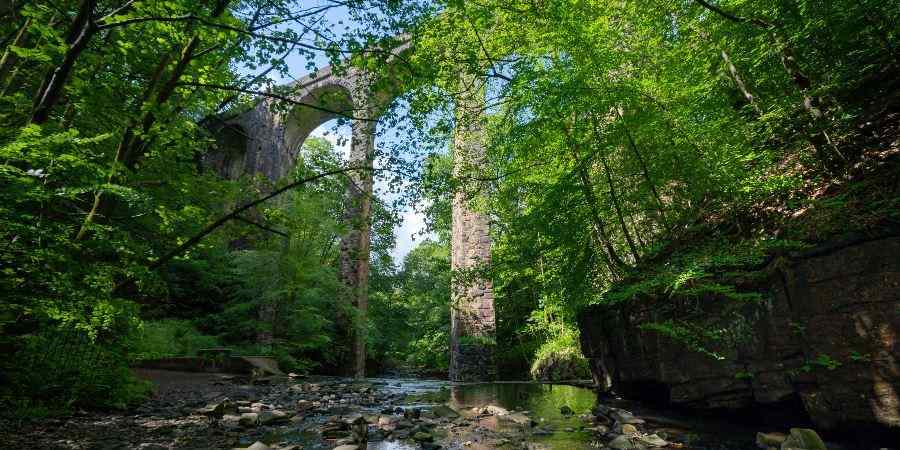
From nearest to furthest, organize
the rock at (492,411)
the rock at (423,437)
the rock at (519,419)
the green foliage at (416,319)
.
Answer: the rock at (423,437) < the rock at (519,419) < the rock at (492,411) < the green foliage at (416,319)

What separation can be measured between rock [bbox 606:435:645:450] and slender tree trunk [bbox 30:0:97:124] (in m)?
4.57

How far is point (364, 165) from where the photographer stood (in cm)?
523

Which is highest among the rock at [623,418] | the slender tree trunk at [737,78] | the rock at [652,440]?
the slender tree trunk at [737,78]

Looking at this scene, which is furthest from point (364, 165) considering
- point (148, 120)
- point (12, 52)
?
point (12, 52)

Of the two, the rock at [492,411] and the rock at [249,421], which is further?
the rock at [492,411]

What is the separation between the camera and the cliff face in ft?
9.46

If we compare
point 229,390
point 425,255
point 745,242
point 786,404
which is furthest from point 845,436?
point 425,255

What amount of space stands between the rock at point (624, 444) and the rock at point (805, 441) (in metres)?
0.92

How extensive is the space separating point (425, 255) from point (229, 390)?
802 inches

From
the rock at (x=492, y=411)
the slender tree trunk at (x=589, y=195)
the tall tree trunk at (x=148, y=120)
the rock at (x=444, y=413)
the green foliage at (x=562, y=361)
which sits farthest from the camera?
the green foliage at (x=562, y=361)

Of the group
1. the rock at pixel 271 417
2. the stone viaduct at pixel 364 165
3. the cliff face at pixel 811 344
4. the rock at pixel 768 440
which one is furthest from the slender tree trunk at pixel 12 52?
the rock at pixel 768 440

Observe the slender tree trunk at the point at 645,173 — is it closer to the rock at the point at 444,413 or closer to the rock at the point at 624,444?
the rock at the point at 624,444

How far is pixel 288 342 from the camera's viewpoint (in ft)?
43.0

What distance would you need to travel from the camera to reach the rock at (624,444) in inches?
130
